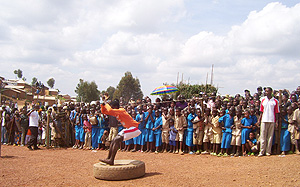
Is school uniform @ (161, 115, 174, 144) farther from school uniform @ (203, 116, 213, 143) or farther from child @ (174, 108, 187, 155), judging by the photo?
school uniform @ (203, 116, 213, 143)

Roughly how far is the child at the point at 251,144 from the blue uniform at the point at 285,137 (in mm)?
799

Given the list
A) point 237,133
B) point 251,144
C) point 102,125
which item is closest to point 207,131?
point 237,133

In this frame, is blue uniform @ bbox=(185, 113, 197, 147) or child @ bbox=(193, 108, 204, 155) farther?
blue uniform @ bbox=(185, 113, 197, 147)

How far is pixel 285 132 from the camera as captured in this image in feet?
29.2

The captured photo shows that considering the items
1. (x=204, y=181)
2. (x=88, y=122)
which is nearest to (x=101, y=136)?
(x=88, y=122)

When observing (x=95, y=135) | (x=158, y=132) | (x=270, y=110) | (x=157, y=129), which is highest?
(x=270, y=110)

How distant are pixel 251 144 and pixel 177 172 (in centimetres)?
323

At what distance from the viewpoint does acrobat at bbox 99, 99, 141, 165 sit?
701cm

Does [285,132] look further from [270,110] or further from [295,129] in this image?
[270,110]

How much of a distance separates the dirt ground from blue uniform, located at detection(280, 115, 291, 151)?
1.68ft

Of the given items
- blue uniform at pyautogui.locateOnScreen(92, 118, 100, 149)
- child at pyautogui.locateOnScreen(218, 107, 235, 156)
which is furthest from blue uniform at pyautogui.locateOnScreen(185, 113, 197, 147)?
blue uniform at pyautogui.locateOnScreen(92, 118, 100, 149)

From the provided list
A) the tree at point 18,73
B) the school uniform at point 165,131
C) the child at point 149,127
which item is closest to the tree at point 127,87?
the child at point 149,127

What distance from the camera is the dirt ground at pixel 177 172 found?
20.7 ft

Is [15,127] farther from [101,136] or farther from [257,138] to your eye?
[257,138]
